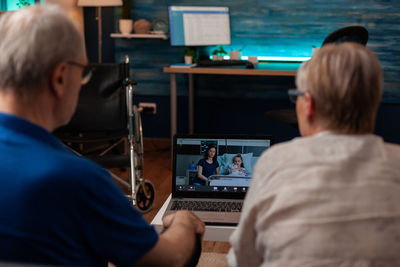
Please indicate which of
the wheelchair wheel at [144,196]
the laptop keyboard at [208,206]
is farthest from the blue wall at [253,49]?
the laptop keyboard at [208,206]

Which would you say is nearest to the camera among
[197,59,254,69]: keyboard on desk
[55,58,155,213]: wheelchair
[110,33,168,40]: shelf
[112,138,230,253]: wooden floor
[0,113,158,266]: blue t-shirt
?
[0,113,158,266]: blue t-shirt

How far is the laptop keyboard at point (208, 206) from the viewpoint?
168 cm

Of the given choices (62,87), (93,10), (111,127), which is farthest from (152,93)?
(62,87)

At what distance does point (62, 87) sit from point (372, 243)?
2.23ft

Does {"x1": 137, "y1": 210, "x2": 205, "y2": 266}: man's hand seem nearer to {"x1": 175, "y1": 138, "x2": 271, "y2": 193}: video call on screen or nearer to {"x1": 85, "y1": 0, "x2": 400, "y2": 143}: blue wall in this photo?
{"x1": 175, "y1": 138, "x2": 271, "y2": 193}: video call on screen

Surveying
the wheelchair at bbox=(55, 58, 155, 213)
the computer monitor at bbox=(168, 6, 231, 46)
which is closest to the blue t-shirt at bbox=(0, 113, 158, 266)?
the wheelchair at bbox=(55, 58, 155, 213)

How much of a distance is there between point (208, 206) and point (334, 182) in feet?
2.76

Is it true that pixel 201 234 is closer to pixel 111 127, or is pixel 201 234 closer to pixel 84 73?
pixel 84 73

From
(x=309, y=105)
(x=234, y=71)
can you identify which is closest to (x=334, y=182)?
(x=309, y=105)

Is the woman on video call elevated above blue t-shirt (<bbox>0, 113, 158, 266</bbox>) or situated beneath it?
situated beneath

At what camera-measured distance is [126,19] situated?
4535 mm

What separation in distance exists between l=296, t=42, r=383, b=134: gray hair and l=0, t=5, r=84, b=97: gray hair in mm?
498

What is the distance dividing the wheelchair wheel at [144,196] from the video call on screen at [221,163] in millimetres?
1378

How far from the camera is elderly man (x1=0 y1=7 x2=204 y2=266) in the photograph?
0.87 metres
